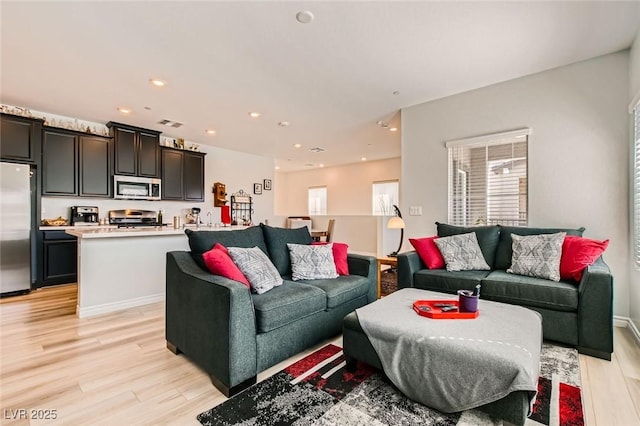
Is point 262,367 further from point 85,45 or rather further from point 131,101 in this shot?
point 131,101

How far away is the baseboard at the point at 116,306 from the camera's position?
3219 mm

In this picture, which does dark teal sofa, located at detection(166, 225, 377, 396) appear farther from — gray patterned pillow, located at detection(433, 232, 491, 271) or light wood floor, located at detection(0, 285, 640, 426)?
gray patterned pillow, located at detection(433, 232, 491, 271)

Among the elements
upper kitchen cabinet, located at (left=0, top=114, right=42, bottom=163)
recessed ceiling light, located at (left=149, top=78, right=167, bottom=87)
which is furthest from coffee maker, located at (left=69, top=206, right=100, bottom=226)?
recessed ceiling light, located at (left=149, top=78, right=167, bottom=87)

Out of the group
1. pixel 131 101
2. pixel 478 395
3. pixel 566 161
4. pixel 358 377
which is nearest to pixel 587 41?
pixel 566 161

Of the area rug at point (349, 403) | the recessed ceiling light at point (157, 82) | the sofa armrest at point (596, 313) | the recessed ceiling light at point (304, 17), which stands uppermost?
the recessed ceiling light at point (304, 17)

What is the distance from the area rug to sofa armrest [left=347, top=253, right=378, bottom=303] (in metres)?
Answer: 0.93

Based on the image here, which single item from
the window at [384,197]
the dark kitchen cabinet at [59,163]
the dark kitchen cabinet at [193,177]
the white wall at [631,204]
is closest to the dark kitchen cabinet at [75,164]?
the dark kitchen cabinet at [59,163]

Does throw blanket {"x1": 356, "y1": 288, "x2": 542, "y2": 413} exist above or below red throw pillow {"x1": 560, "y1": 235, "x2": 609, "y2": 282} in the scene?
below

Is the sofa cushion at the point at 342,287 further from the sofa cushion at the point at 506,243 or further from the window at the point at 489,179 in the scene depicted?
the window at the point at 489,179

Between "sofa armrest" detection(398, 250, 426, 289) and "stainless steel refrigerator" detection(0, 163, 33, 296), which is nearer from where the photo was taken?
"sofa armrest" detection(398, 250, 426, 289)

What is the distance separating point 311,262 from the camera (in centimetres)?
279

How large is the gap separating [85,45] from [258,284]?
8.85 feet

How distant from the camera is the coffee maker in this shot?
483cm

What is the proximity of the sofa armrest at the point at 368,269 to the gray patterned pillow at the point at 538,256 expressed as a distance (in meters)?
1.29
